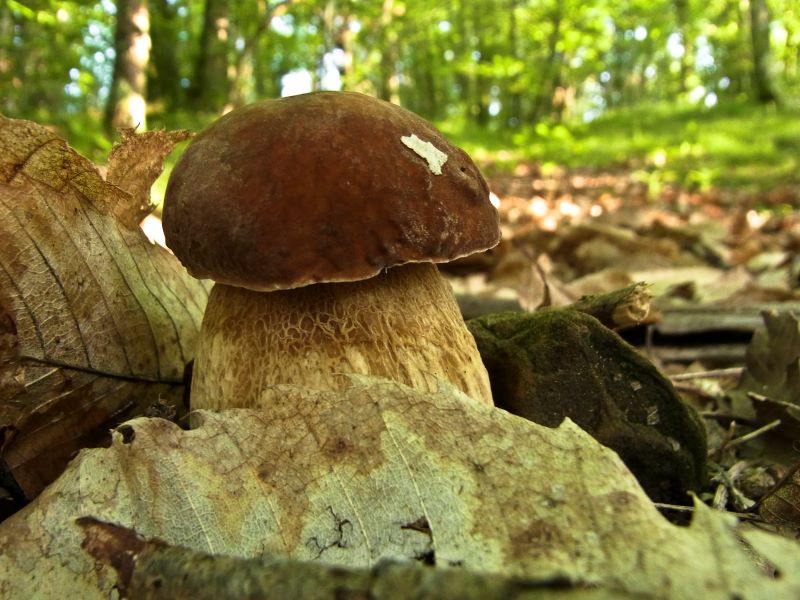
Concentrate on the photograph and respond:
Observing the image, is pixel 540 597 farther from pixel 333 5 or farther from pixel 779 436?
pixel 333 5

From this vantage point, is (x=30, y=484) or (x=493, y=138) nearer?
(x=30, y=484)

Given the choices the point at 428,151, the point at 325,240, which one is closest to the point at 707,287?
the point at 428,151

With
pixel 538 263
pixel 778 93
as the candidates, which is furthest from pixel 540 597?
pixel 778 93

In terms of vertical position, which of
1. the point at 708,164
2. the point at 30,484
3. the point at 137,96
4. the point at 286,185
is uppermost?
the point at 137,96

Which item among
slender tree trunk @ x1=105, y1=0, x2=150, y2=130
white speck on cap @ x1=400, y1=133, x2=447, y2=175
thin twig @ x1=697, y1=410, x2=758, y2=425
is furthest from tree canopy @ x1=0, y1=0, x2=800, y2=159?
thin twig @ x1=697, y1=410, x2=758, y2=425

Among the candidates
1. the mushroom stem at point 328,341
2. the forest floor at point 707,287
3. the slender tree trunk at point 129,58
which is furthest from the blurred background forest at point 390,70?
the forest floor at point 707,287

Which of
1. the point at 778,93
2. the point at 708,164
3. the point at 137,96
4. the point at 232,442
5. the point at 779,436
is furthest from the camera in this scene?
the point at 778,93
